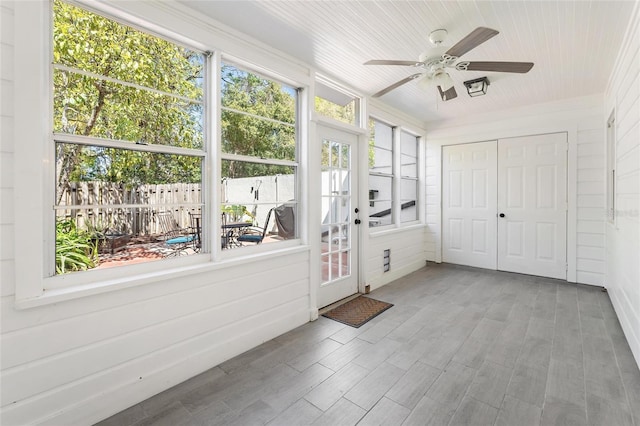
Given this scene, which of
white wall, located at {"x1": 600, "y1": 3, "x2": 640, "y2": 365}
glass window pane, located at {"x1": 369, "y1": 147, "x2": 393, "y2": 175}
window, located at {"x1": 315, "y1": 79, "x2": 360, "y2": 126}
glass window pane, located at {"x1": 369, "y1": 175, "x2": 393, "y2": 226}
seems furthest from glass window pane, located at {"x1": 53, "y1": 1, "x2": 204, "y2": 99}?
white wall, located at {"x1": 600, "y1": 3, "x2": 640, "y2": 365}

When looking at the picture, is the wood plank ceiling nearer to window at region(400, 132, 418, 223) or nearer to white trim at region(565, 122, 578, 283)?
white trim at region(565, 122, 578, 283)

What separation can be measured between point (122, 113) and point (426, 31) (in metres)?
2.40

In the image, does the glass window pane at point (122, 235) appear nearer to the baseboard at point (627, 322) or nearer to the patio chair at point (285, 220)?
the patio chair at point (285, 220)

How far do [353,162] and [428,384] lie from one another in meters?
2.55

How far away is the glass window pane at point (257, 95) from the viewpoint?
244cm

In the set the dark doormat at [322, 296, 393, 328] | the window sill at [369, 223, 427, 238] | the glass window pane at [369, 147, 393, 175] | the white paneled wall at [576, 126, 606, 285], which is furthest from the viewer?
the glass window pane at [369, 147, 393, 175]

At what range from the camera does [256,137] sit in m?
2.65

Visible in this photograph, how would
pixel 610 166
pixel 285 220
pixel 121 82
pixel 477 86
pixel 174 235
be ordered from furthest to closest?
pixel 610 166 → pixel 477 86 → pixel 285 220 → pixel 174 235 → pixel 121 82

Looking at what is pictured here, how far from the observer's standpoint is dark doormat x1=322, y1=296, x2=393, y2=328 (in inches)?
118

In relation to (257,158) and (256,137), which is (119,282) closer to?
(257,158)

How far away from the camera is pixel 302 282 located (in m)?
2.97

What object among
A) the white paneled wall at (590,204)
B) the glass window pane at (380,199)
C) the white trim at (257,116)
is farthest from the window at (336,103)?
the white paneled wall at (590,204)

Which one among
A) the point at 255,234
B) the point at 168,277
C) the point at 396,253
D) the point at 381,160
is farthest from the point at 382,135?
the point at 168,277

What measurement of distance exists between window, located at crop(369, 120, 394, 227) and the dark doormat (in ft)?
3.73
